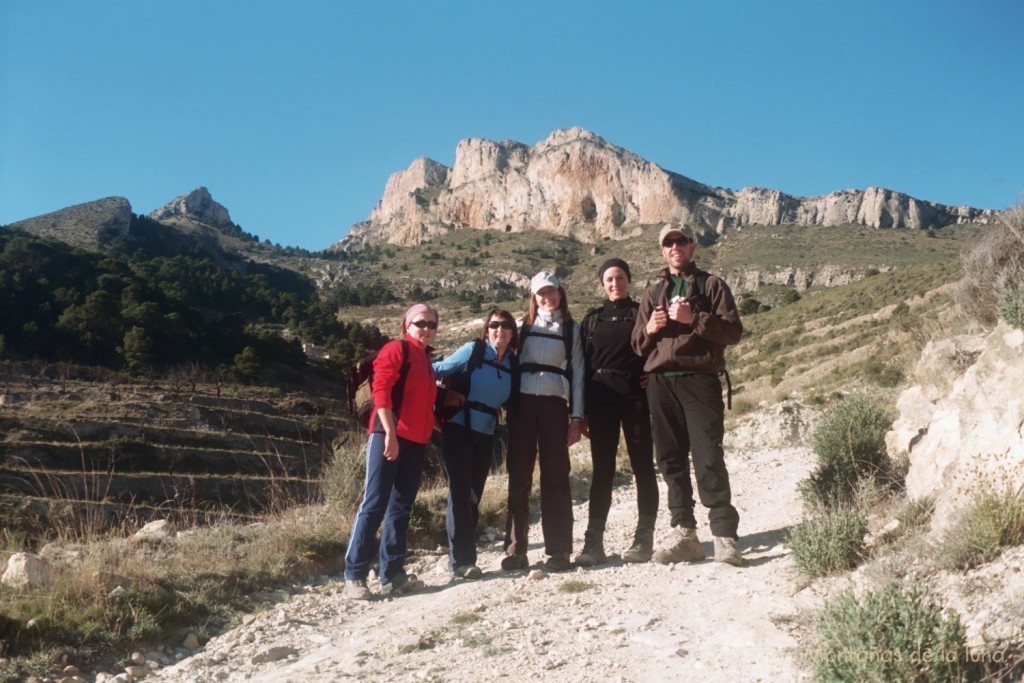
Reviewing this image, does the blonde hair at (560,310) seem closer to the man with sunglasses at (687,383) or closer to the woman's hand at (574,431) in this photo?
the man with sunglasses at (687,383)

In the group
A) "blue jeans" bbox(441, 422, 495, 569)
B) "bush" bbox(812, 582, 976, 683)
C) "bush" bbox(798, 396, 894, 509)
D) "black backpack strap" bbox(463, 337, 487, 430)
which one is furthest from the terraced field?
"bush" bbox(812, 582, 976, 683)

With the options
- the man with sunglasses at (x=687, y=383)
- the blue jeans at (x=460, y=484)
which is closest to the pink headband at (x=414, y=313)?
the blue jeans at (x=460, y=484)

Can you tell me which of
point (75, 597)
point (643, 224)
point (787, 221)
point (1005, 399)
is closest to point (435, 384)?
point (75, 597)

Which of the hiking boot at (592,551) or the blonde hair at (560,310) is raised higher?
the blonde hair at (560,310)

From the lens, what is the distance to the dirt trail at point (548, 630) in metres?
3.08

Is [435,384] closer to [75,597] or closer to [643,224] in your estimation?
[75,597]

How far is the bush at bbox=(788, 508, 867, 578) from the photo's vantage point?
3645 mm

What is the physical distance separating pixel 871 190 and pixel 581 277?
47698 mm

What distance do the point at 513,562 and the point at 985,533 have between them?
9.29 feet

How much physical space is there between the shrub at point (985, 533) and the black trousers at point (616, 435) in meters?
1.90

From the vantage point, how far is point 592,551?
490cm

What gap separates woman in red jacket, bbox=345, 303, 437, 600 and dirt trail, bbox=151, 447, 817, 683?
20 centimetres

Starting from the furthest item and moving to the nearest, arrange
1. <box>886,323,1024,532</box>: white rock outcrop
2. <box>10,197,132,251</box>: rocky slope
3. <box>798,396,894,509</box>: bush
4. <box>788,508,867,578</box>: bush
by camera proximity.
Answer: <box>10,197,132,251</box>: rocky slope, <box>798,396,894,509</box>: bush, <box>788,508,867,578</box>: bush, <box>886,323,1024,532</box>: white rock outcrop

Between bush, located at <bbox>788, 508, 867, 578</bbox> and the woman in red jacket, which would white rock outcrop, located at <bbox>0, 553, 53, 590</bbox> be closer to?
the woman in red jacket
